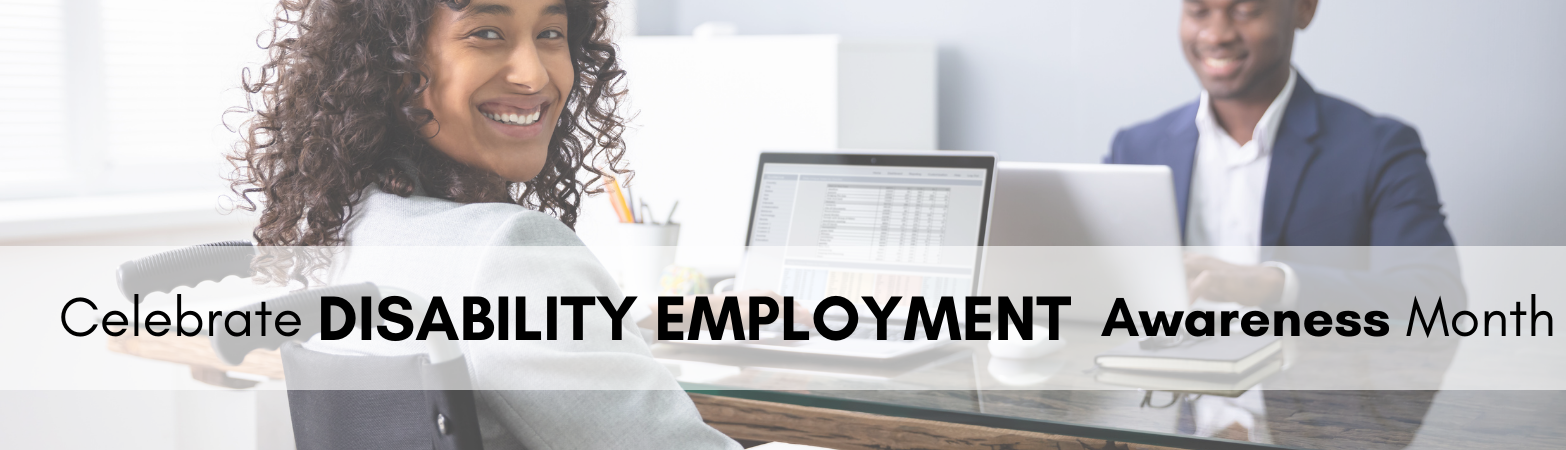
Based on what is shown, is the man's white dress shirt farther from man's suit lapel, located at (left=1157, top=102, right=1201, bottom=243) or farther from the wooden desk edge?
the wooden desk edge

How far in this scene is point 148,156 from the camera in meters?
2.40

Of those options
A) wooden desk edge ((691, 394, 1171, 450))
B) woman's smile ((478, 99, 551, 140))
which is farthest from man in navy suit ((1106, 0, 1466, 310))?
woman's smile ((478, 99, 551, 140))

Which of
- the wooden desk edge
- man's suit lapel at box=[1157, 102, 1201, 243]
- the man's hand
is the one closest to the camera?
the wooden desk edge

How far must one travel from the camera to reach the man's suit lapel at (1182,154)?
2.30m

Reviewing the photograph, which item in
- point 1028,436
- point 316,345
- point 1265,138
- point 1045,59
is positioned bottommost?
point 1028,436

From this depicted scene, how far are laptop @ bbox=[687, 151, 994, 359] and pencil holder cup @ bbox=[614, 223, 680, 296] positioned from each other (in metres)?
0.19

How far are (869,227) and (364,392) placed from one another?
0.92 meters

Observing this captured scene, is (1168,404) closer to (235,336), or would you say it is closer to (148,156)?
(235,336)

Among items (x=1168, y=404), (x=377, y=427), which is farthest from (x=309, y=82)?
(x=1168, y=404)

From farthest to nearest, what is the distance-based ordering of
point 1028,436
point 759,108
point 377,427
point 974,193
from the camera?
point 759,108, point 974,193, point 1028,436, point 377,427

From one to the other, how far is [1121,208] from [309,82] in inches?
41.2

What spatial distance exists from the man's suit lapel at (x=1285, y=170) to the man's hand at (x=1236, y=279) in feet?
1.90

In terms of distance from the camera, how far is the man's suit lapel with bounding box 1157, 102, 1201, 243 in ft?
7.56

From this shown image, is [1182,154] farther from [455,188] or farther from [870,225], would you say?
[455,188]
